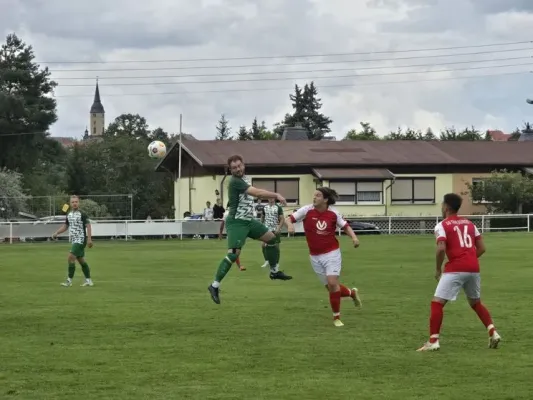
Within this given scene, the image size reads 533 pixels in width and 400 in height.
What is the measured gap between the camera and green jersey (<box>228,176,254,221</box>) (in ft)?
48.5

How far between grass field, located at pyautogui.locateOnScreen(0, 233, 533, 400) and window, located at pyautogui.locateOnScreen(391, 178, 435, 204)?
40.5 m

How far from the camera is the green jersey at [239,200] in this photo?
48.5ft

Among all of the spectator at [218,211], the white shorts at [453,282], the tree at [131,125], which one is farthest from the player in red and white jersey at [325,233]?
the tree at [131,125]

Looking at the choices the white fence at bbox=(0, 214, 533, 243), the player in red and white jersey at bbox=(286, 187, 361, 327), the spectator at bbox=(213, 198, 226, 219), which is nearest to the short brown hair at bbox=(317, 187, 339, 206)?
the player in red and white jersey at bbox=(286, 187, 361, 327)

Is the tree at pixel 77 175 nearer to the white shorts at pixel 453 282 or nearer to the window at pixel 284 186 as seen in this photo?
the window at pixel 284 186

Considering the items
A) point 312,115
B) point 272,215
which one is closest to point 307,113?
point 312,115

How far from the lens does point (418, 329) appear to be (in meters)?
13.2

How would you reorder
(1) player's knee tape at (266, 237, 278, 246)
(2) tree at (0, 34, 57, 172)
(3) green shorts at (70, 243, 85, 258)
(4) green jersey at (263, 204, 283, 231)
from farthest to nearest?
(2) tree at (0, 34, 57, 172), (4) green jersey at (263, 204, 283, 231), (3) green shorts at (70, 243, 85, 258), (1) player's knee tape at (266, 237, 278, 246)

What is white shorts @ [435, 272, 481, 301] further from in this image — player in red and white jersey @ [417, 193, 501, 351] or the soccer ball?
the soccer ball

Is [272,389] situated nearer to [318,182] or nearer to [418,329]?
[418,329]

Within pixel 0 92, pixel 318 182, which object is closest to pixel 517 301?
pixel 318 182

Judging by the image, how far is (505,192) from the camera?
2340 inches

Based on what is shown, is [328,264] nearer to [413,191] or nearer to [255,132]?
[413,191]

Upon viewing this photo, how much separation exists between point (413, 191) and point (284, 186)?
8292 mm
